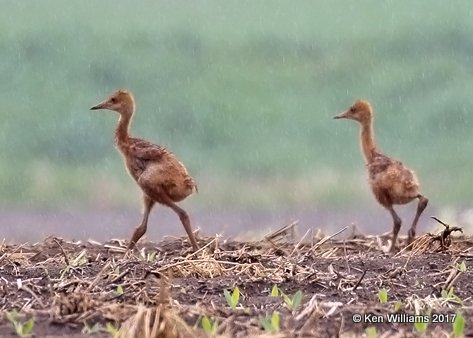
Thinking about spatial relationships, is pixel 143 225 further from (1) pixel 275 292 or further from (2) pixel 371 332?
(2) pixel 371 332

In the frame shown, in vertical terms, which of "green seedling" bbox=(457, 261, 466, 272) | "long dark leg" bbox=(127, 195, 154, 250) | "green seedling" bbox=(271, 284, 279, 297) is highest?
"long dark leg" bbox=(127, 195, 154, 250)

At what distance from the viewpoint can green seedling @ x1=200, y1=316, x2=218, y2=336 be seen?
10.9 ft

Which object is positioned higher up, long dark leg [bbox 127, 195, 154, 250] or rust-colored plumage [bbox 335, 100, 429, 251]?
rust-colored plumage [bbox 335, 100, 429, 251]

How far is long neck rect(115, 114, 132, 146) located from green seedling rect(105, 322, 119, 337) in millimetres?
3761

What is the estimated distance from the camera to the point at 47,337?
3.44m

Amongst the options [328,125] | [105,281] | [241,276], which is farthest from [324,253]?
[105,281]

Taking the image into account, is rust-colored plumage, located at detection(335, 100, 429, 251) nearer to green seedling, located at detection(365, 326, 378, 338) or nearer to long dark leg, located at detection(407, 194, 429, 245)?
long dark leg, located at detection(407, 194, 429, 245)

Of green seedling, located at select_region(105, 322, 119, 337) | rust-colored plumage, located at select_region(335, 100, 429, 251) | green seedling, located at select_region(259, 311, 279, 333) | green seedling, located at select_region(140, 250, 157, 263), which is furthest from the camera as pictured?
rust-colored plumage, located at select_region(335, 100, 429, 251)

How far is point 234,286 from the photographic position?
4.75 metres

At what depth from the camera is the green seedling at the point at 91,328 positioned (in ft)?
11.5

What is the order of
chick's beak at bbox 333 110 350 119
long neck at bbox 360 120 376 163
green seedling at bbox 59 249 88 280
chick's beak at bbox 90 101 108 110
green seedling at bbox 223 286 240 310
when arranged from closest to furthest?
green seedling at bbox 223 286 240 310, green seedling at bbox 59 249 88 280, chick's beak at bbox 90 101 108 110, long neck at bbox 360 120 376 163, chick's beak at bbox 333 110 350 119

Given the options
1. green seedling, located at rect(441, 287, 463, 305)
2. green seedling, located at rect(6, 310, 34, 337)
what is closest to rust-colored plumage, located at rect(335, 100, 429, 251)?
green seedling, located at rect(441, 287, 463, 305)

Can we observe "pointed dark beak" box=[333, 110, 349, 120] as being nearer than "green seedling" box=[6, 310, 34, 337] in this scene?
No

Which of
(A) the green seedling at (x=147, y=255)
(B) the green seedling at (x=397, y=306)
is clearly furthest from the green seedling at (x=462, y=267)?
(A) the green seedling at (x=147, y=255)
